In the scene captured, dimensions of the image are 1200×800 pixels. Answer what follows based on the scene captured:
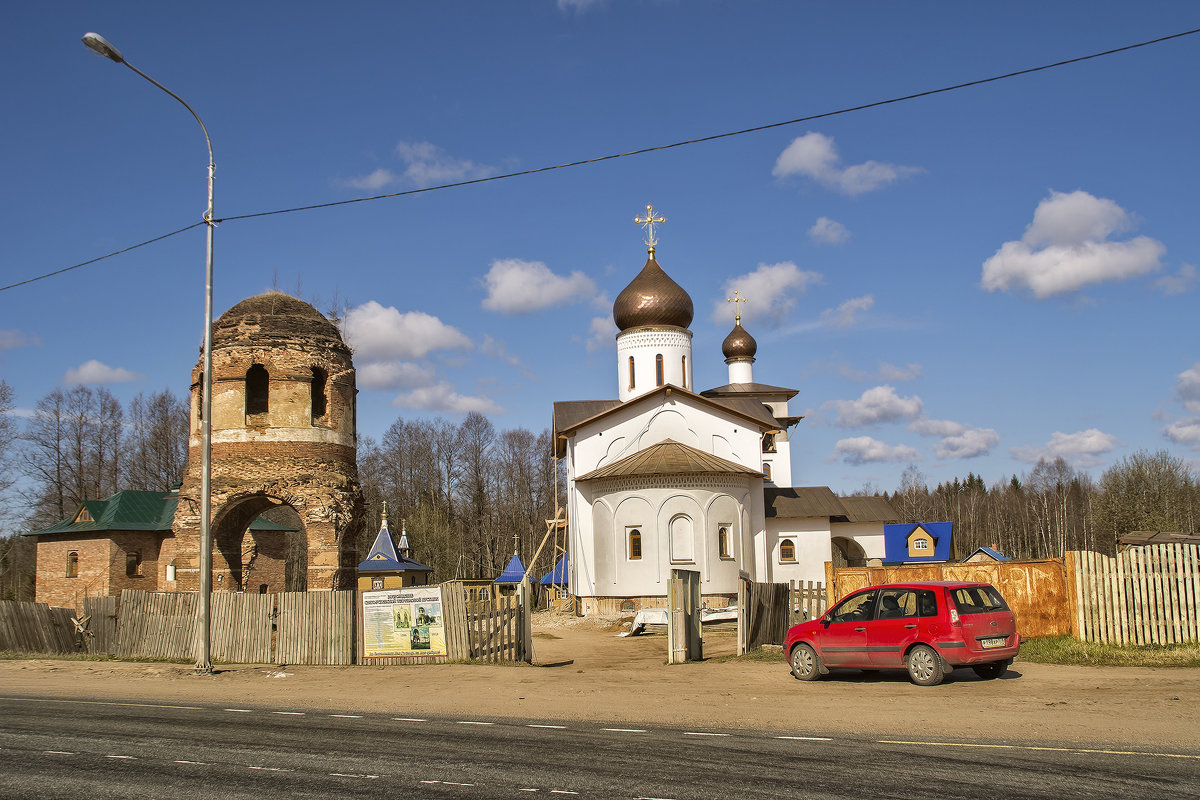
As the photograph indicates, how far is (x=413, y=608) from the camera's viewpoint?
17.2 m

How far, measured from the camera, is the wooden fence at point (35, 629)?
2003 centimetres

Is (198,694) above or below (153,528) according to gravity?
below

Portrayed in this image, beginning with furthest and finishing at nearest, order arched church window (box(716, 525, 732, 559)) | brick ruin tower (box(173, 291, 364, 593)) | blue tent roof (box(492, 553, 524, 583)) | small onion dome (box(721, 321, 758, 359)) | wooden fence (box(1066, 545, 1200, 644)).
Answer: small onion dome (box(721, 321, 758, 359)), blue tent roof (box(492, 553, 524, 583)), arched church window (box(716, 525, 732, 559)), brick ruin tower (box(173, 291, 364, 593)), wooden fence (box(1066, 545, 1200, 644))

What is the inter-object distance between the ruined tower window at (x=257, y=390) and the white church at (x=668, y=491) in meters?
11.9

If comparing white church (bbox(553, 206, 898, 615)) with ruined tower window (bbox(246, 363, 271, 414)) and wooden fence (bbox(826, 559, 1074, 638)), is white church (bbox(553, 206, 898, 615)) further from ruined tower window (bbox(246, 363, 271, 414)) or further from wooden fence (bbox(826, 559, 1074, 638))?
wooden fence (bbox(826, 559, 1074, 638))

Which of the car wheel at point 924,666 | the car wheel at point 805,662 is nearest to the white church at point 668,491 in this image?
the car wheel at point 805,662

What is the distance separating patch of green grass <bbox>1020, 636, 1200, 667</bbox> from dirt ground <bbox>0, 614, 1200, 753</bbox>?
0.43 m

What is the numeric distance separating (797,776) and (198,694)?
1037cm

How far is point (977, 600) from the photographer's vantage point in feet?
42.8

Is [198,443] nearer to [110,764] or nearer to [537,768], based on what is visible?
[110,764]

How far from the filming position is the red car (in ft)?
41.3

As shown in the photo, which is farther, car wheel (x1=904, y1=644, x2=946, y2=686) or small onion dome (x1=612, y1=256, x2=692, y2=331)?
small onion dome (x1=612, y1=256, x2=692, y2=331)

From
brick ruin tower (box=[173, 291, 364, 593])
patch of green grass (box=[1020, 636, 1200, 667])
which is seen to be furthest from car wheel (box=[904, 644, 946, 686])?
brick ruin tower (box=[173, 291, 364, 593])

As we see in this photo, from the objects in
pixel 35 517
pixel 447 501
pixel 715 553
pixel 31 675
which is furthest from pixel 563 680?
pixel 447 501
